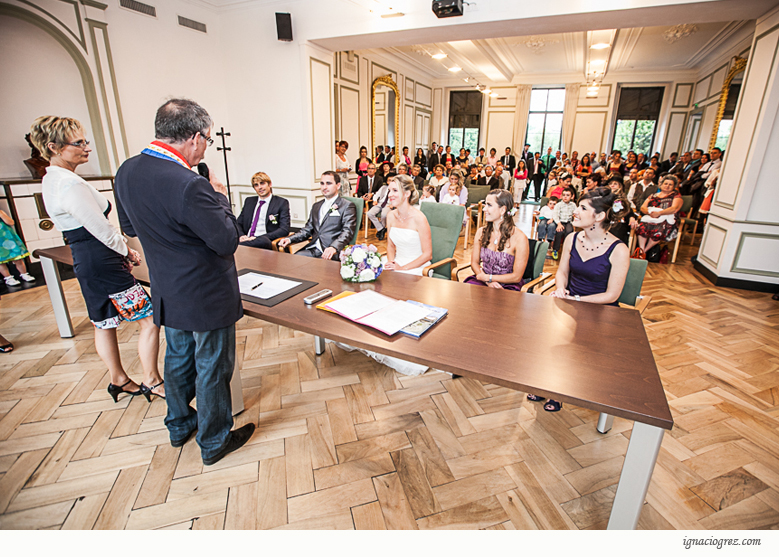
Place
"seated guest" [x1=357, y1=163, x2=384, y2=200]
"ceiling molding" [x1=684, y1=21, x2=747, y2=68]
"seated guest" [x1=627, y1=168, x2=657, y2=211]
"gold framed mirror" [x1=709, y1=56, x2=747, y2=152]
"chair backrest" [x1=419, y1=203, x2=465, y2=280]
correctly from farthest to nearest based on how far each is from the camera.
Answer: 1. "seated guest" [x1=357, y1=163, x2=384, y2=200]
2. "gold framed mirror" [x1=709, y1=56, x2=747, y2=152]
3. "ceiling molding" [x1=684, y1=21, x2=747, y2=68]
4. "seated guest" [x1=627, y1=168, x2=657, y2=211]
5. "chair backrest" [x1=419, y1=203, x2=465, y2=280]

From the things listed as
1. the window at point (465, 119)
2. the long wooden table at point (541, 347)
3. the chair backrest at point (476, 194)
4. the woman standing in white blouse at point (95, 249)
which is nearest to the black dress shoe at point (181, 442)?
the woman standing in white blouse at point (95, 249)

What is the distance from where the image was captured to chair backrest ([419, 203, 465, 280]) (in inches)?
131

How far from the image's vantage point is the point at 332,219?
354 cm

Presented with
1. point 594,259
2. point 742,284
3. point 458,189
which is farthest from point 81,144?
point 742,284

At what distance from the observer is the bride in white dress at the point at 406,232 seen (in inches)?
119

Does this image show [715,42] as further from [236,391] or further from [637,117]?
[236,391]

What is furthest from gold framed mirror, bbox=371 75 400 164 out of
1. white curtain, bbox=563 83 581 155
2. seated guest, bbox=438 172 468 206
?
white curtain, bbox=563 83 581 155

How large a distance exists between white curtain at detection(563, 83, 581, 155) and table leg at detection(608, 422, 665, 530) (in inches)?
492

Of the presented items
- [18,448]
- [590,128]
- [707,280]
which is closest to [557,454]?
[18,448]

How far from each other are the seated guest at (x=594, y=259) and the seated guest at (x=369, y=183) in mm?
4976

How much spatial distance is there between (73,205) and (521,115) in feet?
41.2

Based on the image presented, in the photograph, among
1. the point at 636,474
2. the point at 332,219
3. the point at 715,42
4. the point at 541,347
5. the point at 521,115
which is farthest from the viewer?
the point at 521,115

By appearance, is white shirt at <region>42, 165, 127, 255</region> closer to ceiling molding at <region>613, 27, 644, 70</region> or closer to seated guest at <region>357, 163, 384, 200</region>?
seated guest at <region>357, 163, 384, 200</region>

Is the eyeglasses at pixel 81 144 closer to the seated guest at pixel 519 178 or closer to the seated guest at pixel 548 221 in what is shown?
the seated guest at pixel 548 221
